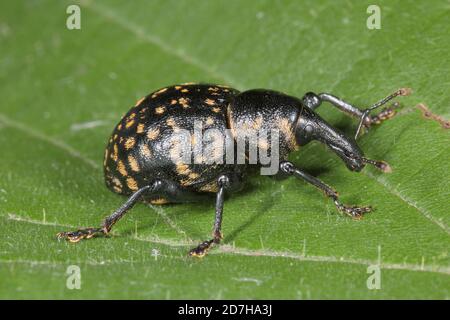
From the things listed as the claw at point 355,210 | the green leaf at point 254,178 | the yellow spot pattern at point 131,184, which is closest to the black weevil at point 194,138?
the yellow spot pattern at point 131,184

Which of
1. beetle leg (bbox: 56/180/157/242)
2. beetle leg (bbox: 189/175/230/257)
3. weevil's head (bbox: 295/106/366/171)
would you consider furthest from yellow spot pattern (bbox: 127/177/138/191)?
weevil's head (bbox: 295/106/366/171)

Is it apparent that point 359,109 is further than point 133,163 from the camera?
Yes

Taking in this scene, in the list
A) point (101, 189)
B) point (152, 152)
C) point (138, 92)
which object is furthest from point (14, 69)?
point (152, 152)

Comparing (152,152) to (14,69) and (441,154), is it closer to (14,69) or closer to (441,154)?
(441,154)

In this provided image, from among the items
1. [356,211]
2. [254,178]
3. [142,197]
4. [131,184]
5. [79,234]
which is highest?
[254,178]

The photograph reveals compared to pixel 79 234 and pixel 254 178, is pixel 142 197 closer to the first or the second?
pixel 79 234

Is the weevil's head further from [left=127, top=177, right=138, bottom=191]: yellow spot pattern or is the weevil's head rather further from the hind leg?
[left=127, top=177, right=138, bottom=191]: yellow spot pattern

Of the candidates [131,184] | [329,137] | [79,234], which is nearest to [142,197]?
[131,184]
